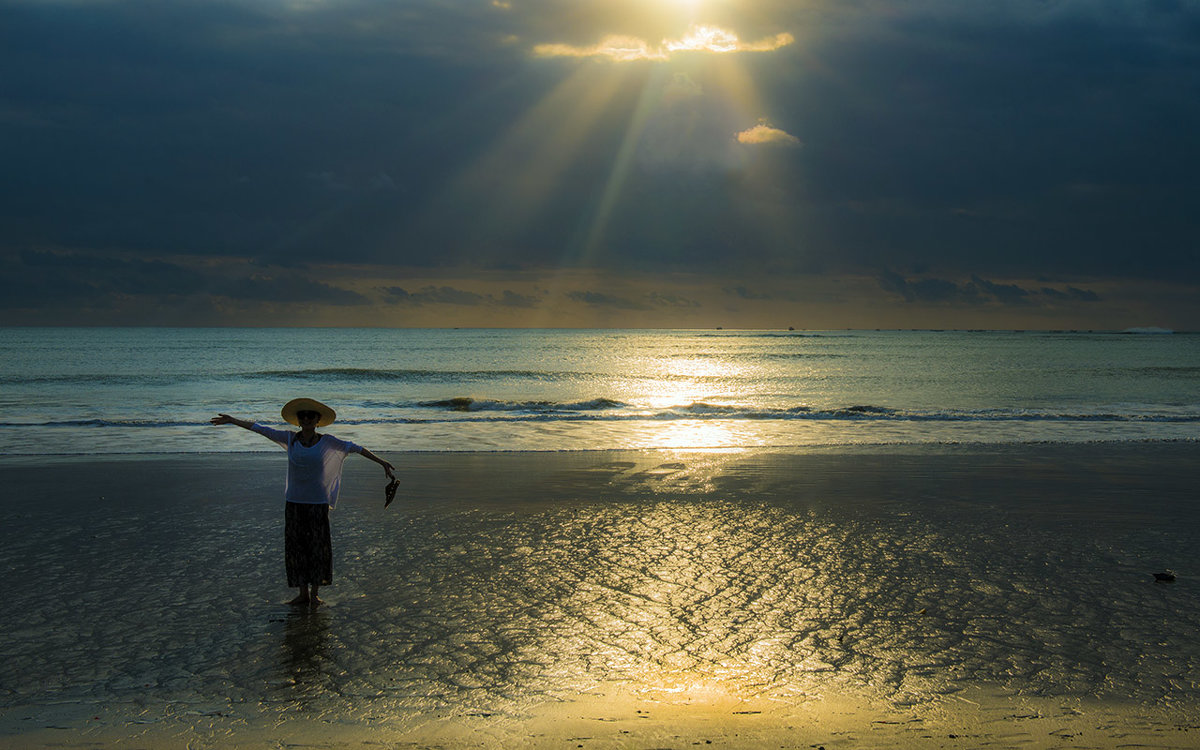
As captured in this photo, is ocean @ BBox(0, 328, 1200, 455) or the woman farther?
ocean @ BBox(0, 328, 1200, 455)

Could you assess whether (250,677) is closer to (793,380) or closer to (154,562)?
(154,562)

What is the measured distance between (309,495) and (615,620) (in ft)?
8.96

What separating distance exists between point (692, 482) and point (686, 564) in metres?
5.12

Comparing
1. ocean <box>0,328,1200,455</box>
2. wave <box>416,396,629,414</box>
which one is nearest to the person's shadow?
ocean <box>0,328,1200,455</box>

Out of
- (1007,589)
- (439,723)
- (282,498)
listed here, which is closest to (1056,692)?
(1007,589)

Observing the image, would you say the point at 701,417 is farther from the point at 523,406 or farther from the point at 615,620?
the point at 615,620

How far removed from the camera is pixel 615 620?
6.56 meters

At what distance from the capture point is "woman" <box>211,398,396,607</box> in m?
6.82

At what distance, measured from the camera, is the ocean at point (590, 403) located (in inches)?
795

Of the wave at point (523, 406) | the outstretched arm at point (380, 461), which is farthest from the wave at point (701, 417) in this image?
the outstretched arm at point (380, 461)

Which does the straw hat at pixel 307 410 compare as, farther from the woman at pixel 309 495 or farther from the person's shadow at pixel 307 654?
the person's shadow at pixel 307 654

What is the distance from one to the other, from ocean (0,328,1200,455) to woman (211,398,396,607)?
442 inches

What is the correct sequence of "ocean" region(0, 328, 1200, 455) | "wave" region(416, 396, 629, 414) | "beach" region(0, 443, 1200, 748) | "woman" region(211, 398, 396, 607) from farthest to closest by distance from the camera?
1. "wave" region(416, 396, 629, 414)
2. "ocean" region(0, 328, 1200, 455)
3. "woman" region(211, 398, 396, 607)
4. "beach" region(0, 443, 1200, 748)

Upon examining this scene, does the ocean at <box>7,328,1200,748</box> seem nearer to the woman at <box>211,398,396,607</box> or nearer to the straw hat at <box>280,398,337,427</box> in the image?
the woman at <box>211,398,396,607</box>
